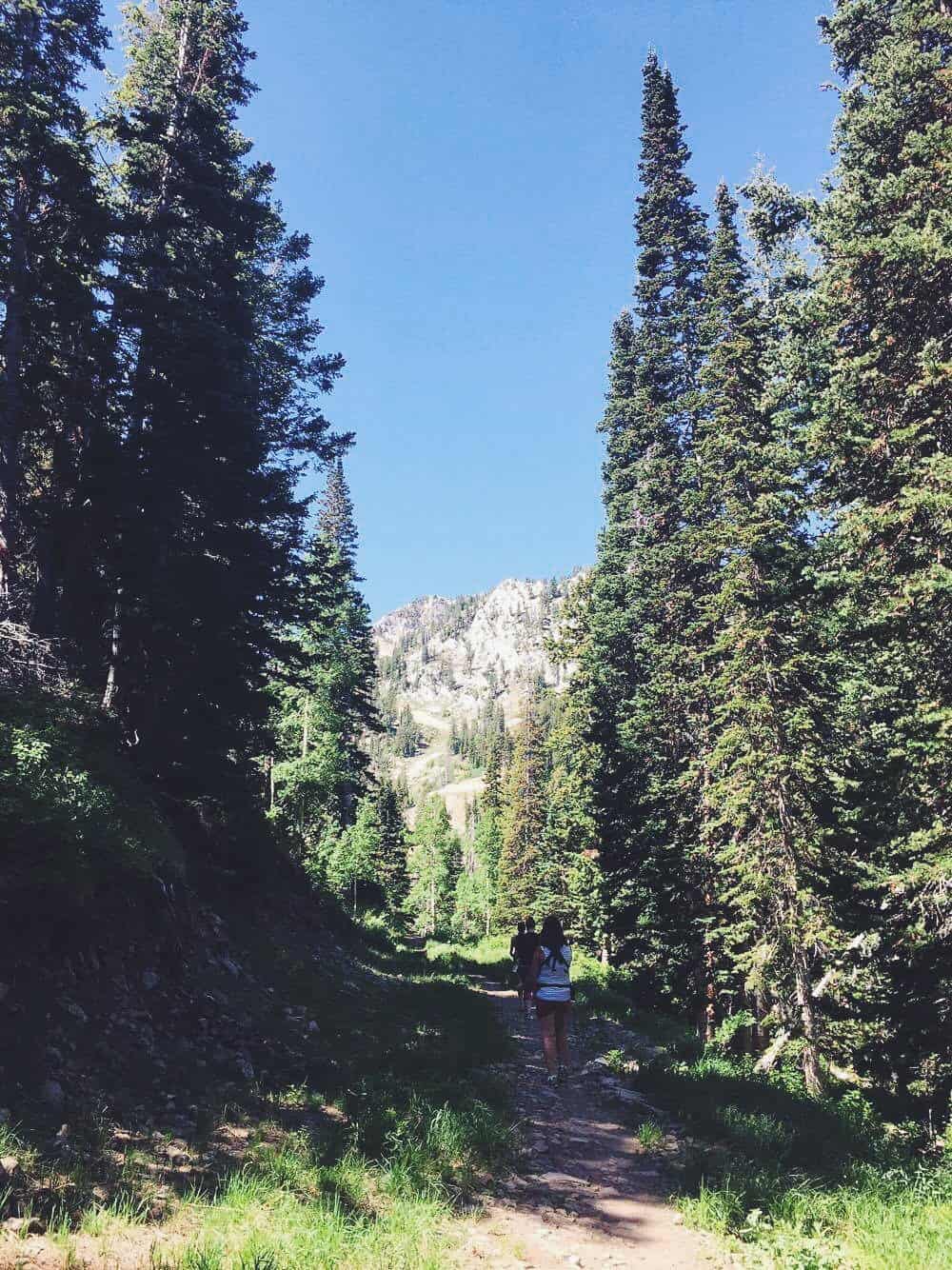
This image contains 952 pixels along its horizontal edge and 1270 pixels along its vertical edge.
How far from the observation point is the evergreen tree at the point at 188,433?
1241cm

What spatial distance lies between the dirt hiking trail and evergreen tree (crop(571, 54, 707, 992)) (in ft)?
38.1

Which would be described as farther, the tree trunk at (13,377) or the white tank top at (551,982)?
the tree trunk at (13,377)

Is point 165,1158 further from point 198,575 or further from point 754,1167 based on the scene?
point 198,575

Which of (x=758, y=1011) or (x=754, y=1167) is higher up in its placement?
(x=754, y=1167)

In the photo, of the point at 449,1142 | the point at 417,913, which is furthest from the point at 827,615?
the point at 417,913

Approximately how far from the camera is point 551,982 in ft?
31.6

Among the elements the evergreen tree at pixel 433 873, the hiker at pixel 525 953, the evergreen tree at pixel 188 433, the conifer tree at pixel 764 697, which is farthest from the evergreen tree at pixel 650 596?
the evergreen tree at pixel 433 873

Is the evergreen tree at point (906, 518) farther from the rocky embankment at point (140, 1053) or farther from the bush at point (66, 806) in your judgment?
the bush at point (66, 806)

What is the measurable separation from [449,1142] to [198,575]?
33.8ft

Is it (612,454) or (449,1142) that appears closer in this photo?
(449,1142)

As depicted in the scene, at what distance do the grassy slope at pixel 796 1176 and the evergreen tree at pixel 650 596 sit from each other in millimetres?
9571

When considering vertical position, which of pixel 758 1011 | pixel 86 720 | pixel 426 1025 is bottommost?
pixel 758 1011

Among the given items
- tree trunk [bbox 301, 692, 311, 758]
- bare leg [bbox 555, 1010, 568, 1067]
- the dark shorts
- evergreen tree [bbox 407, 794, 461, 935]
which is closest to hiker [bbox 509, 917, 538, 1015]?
bare leg [bbox 555, 1010, 568, 1067]

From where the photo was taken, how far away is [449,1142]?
6.20 m
